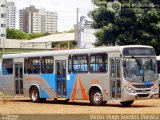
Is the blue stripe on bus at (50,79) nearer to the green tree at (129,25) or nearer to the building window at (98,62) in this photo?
the building window at (98,62)

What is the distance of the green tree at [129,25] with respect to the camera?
37.8 metres

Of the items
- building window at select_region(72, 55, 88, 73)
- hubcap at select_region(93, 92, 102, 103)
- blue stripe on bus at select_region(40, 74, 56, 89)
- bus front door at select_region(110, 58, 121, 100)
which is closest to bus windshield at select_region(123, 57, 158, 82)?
bus front door at select_region(110, 58, 121, 100)

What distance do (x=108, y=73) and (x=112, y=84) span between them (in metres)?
→ 0.56

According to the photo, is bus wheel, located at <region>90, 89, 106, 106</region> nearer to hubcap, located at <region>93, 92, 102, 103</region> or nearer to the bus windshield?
hubcap, located at <region>93, 92, 102, 103</region>

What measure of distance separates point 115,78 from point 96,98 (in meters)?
1.58

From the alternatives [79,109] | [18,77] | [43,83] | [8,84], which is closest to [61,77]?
[43,83]

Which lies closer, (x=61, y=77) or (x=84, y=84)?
(x=84, y=84)

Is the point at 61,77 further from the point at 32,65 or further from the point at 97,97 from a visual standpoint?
the point at 97,97

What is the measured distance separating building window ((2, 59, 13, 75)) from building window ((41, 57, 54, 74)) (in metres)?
3.53

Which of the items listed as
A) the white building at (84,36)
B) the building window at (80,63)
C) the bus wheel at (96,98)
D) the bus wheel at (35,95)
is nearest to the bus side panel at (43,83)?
the bus wheel at (35,95)

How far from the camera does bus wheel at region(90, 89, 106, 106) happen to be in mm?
23986

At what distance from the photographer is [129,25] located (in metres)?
Answer: 38.2

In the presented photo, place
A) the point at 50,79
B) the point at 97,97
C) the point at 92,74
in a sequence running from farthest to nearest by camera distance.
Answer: the point at 50,79
the point at 92,74
the point at 97,97

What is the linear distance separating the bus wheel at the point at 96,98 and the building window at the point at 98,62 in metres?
1.09
